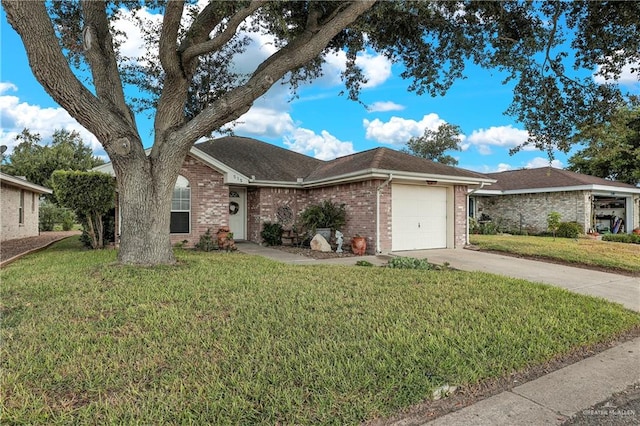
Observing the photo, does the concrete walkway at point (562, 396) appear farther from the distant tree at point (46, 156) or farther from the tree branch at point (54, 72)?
the distant tree at point (46, 156)

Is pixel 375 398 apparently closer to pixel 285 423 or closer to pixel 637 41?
pixel 285 423

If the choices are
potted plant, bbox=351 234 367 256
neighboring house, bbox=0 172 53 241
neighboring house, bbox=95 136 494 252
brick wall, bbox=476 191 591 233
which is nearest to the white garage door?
neighboring house, bbox=95 136 494 252

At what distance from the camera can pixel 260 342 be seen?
341cm

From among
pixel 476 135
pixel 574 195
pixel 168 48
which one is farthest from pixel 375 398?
pixel 476 135

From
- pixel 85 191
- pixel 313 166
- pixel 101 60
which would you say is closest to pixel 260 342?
pixel 101 60

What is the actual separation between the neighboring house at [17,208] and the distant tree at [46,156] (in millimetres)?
6114

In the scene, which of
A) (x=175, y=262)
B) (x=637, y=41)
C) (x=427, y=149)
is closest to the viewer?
(x=175, y=262)

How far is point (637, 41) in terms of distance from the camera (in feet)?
27.5

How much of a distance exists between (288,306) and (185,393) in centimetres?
200

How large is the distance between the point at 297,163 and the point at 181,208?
6.57m

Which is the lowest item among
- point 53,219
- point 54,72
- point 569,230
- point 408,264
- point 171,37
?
point 408,264

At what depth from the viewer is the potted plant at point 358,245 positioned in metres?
10.9

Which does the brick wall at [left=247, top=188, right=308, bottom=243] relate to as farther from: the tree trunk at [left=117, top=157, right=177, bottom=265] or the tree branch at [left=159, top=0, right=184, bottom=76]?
the tree branch at [left=159, top=0, right=184, bottom=76]

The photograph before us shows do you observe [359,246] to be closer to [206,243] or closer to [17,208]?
[206,243]
